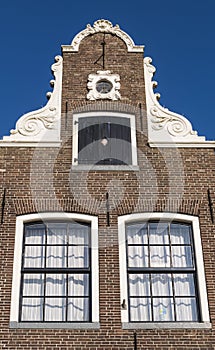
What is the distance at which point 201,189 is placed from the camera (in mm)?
12570

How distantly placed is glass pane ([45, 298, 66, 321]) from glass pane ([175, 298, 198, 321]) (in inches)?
85.6

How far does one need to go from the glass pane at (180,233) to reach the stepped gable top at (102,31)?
16.5 feet

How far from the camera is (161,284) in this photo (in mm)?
11547

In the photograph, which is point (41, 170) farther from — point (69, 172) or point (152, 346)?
point (152, 346)

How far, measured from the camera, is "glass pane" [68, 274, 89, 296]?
11383 millimetres

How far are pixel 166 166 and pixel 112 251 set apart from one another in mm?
2428

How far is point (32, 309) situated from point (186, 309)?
2.94 metres

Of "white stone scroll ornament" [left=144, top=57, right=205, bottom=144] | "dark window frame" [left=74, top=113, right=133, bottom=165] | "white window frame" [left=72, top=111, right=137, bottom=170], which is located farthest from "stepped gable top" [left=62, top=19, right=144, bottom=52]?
"dark window frame" [left=74, top=113, right=133, bottom=165]

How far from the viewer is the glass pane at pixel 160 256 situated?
38.5ft

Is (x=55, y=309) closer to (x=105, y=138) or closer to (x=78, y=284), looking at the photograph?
(x=78, y=284)

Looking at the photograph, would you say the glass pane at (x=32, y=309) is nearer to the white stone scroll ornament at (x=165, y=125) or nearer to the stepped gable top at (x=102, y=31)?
the white stone scroll ornament at (x=165, y=125)

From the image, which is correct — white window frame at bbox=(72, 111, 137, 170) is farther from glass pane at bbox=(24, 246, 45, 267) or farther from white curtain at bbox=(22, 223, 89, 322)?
glass pane at bbox=(24, 246, 45, 267)

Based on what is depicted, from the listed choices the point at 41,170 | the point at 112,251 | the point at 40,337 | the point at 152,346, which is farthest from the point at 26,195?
the point at 152,346

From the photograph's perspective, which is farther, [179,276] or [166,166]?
[166,166]
